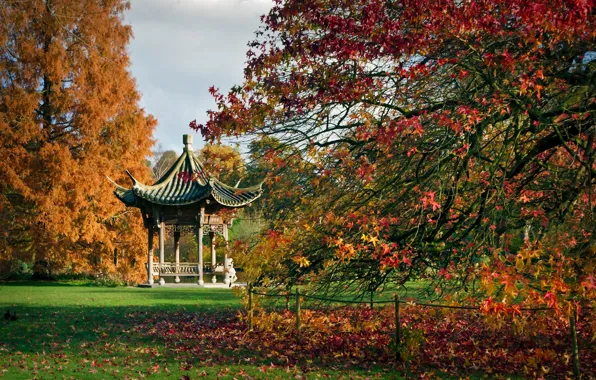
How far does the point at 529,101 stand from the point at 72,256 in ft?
71.6

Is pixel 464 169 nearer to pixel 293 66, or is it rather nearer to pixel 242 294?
pixel 293 66

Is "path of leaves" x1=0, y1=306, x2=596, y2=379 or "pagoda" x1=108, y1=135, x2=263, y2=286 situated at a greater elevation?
"pagoda" x1=108, y1=135, x2=263, y2=286

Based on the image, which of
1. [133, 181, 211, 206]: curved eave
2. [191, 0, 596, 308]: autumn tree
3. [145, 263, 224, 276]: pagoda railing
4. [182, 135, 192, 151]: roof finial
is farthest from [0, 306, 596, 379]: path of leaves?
[182, 135, 192, 151]: roof finial

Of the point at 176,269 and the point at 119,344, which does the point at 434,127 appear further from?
the point at 176,269

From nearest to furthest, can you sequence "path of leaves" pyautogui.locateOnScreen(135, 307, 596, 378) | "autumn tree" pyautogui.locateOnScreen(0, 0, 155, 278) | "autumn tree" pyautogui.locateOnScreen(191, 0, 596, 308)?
1. "autumn tree" pyautogui.locateOnScreen(191, 0, 596, 308)
2. "path of leaves" pyautogui.locateOnScreen(135, 307, 596, 378)
3. "autumn tree" pyautogui.locateOnScreen(0, 0, 155, 278)

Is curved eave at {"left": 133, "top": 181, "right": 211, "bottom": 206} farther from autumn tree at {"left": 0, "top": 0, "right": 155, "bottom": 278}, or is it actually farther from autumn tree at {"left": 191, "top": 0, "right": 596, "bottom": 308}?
autumn tree at {"left": 191, "top": 0, "right": 596, "bottom": 308}

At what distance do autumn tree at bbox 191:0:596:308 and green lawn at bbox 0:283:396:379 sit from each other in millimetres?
1830

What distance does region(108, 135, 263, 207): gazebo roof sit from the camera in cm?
2288

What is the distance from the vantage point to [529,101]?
22.1ft

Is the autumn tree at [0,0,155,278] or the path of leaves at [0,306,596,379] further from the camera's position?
the autumn tree at [0,0,155,278]

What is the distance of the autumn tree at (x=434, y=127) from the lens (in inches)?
246

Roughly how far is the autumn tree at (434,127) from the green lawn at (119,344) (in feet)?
6.00

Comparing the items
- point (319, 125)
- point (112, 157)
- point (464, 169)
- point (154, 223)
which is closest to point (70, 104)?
point (112, 157)

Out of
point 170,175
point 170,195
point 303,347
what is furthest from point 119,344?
point 170,175
